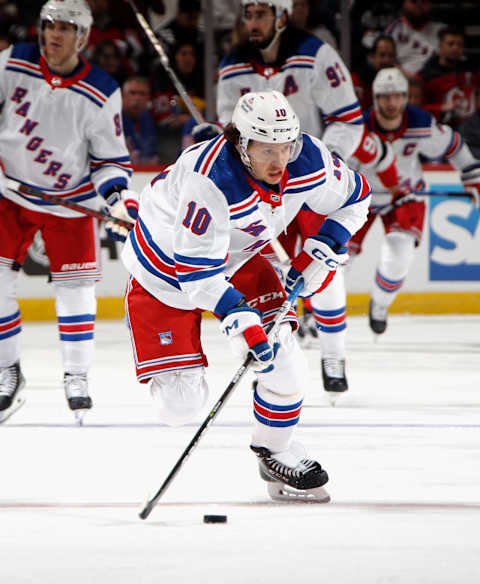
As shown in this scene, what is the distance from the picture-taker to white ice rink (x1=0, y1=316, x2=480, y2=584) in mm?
2082

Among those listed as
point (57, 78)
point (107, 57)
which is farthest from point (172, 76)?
point (107, 57)

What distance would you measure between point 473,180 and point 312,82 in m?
1.56

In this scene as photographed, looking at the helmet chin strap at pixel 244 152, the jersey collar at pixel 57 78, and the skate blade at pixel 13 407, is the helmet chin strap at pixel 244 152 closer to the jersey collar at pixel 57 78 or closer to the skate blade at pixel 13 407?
the jersey collar at pixel 57 78

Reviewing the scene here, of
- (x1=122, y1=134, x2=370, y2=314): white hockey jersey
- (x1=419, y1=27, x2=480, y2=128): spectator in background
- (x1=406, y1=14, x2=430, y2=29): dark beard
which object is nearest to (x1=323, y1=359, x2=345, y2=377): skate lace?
(x1=122, y1=134, x2=370, y2=314): white hockey jersey

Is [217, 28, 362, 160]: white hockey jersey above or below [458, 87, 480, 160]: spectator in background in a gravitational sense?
above

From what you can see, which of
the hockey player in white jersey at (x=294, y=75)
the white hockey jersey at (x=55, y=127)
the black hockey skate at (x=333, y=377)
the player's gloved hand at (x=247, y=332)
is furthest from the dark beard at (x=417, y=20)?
the player's gloved hand at (x=247, y=332)

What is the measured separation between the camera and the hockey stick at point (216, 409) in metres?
2.44

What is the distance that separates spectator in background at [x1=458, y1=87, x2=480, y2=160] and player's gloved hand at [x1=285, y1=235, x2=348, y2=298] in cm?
383

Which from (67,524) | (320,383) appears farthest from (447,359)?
(67,524)

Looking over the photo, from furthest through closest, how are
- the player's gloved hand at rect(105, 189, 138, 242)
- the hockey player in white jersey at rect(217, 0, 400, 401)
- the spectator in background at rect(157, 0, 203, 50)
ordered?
the spectator in background at rect(157, 0, 203, 50)
the hockey player in white jersey at rect(217, 0, 400, 401)
the player's gloved hand at rect(105, 189, 138, 242)

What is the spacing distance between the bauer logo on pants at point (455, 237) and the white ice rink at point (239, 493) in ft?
6.26

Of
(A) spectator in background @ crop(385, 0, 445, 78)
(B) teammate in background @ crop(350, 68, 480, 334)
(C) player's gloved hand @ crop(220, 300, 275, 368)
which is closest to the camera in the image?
(C) player's gloved hand @ crop(220, 300, 275, 368)

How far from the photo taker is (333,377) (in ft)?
13.0

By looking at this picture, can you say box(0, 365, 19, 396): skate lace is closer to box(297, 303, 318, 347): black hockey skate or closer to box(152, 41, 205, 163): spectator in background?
box(297, 303, 318, 347): black hockey skate
